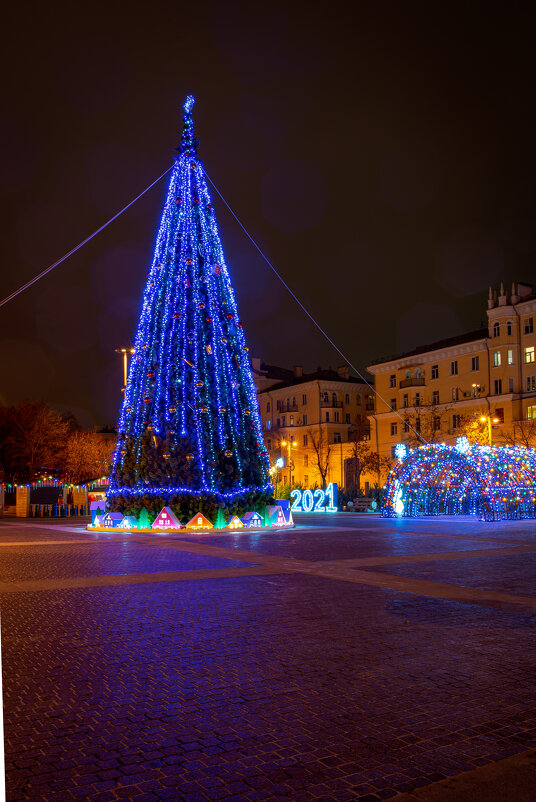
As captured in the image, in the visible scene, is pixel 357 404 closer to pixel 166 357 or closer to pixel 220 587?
pixel 166 357

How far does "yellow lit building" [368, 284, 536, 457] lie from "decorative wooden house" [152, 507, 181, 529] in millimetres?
28139

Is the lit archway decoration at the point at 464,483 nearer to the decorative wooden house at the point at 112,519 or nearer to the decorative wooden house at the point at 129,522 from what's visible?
the decorative wooden house at the point at 129,522

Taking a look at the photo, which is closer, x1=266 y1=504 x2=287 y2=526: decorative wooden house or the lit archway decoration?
x1=266 y1=504 x2=287 y2=526: decorative wooden house

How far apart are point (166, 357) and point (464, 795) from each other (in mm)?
22530

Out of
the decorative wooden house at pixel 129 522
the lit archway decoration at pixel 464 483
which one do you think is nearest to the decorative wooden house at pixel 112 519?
the decorative wooden house at pixel 129 522

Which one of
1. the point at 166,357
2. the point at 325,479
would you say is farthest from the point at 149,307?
the point at 325,479

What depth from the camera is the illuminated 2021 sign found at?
134ft

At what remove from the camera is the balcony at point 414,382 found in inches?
2506

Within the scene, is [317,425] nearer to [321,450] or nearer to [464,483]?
[321,450]

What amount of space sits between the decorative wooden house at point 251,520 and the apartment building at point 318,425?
4591 cm

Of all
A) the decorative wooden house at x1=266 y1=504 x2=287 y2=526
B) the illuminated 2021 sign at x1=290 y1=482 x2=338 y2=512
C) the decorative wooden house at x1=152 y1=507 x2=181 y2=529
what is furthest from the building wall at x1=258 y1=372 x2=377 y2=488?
the decorative wooden house at x1=152 y1=507 x2=181 y2=529

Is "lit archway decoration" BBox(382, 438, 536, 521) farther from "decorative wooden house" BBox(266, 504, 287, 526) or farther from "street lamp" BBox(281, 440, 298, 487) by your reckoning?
"street lamp" BBox(281, 440, 298, 487)

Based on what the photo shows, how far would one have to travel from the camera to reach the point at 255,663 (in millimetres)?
6199

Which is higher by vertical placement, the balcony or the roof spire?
the roof spire
